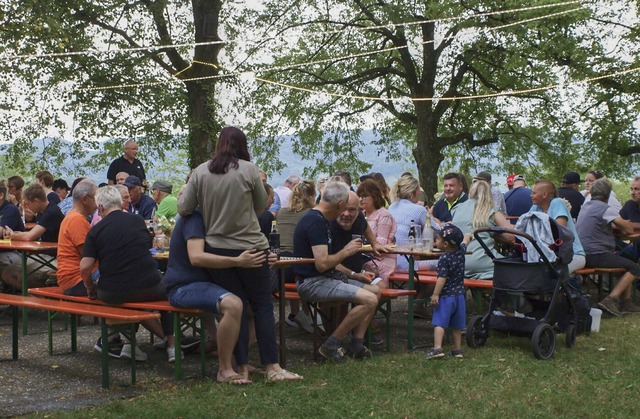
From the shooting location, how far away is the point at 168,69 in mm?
21047

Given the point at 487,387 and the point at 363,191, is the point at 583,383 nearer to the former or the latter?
the point at 487,387

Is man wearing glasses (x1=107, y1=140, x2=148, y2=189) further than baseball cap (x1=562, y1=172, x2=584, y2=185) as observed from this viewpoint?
Yes

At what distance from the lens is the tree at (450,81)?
21406 mm

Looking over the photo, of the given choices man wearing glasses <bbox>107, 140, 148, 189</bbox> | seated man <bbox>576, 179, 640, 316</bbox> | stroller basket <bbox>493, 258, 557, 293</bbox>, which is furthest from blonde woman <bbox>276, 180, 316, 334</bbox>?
man wearing glasses <bbox>107, 140, 148, 189</bbox>

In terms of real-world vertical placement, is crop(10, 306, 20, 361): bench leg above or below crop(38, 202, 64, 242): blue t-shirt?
below

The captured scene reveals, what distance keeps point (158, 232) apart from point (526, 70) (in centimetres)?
1525

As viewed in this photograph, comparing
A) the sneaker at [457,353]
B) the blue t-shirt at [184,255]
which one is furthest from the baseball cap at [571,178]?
the blue t-shirt at [184,255]

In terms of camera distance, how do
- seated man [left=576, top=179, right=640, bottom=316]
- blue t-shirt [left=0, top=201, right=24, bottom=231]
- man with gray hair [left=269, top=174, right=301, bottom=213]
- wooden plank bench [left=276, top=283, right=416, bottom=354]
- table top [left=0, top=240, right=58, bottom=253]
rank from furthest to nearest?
man with gray hair [left=269, top=174, right=301, bottom=213] → seated man [left=576, top=179, right=640, bottom=316] → blue t-shirt [left=0, top=201, right=24, bottom=231] → table top [left=0, top=240, right=58, bottom=253] → wooden plank bench [left=276, top=283, right=416, bottom=354]

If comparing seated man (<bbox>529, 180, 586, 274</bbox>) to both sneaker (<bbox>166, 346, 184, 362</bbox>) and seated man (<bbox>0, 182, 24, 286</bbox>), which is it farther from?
seated man (<bbox>0, 182, 24, 286</bbox>)

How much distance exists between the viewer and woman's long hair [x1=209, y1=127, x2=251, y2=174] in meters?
6.23

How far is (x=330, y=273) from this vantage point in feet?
23.7

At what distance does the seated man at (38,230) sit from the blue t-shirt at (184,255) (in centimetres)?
312

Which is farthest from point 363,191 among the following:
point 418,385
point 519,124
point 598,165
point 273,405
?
point 519,124

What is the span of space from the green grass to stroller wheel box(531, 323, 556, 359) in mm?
78
